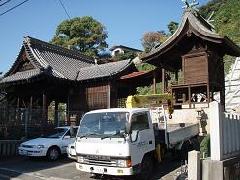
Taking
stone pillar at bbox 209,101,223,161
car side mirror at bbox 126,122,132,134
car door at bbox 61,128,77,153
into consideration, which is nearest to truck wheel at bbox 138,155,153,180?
car side mirror at bbox 126,122,132,134

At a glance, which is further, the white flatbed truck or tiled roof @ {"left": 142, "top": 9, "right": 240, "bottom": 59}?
tiled roof @ {"left": 142, "top": 9, "right": 240, "bottom": 59}

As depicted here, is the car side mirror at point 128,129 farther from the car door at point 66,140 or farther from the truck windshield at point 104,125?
the car door at point 66,140

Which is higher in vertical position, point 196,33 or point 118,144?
point 196,33

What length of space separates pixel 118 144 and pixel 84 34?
154 feet

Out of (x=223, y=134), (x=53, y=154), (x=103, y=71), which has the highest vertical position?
(x=103, y=71)

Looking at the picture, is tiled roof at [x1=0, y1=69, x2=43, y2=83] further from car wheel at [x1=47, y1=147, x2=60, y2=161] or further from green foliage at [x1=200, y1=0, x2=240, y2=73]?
green foliage at [x1=200, y1=0, x2=240, y2=73]

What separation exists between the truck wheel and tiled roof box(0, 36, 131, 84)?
12.4m

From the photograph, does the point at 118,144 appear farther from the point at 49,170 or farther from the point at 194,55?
the point at 194,55

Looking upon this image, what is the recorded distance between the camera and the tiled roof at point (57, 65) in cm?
2453

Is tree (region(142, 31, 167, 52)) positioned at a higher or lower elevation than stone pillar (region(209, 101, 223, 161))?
higher

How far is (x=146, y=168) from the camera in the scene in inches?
442

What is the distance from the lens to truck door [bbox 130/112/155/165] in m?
10.6

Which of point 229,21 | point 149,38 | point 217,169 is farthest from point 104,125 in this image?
point 149,38

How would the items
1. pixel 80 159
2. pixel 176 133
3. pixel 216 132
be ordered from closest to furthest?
pixel 216 132 → pixel 80 159 → pixel 176 133
